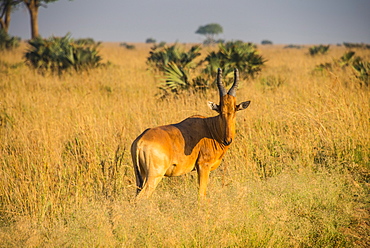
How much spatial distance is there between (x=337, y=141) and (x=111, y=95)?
7573 mm

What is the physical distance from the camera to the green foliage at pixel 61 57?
1625 cm

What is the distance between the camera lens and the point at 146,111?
8891mm

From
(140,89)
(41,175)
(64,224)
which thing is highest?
(140,89)

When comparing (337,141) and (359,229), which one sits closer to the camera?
(359,229)

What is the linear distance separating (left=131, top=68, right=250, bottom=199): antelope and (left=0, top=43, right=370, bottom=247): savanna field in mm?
345

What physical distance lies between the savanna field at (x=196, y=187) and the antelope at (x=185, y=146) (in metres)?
0.34

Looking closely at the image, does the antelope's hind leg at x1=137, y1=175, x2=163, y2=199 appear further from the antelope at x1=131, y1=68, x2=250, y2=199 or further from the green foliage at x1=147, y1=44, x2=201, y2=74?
the green foliage at x1=147, y1=44, x2=201, y2=74

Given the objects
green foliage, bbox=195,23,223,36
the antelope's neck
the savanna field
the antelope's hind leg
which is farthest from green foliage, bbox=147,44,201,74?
green foliage, bbox=195,23,223,36

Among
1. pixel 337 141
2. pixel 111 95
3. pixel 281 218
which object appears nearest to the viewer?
pixel 281 218

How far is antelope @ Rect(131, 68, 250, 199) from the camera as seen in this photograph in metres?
4.39

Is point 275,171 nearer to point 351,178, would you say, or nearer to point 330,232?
point 351,178

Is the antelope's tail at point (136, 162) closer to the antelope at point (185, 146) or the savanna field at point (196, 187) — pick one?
the antelope at point (185, 146)

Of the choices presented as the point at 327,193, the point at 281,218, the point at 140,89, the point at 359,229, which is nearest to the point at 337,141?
the point at 327,193

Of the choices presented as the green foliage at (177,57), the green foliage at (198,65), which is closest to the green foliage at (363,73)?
the green foliage at (198,65)
